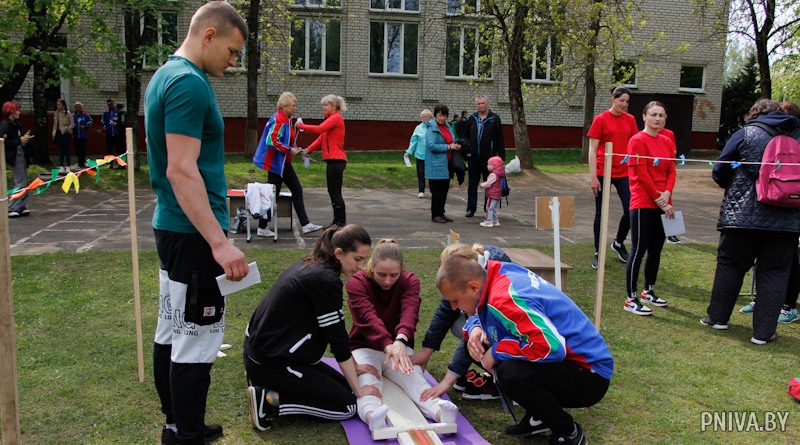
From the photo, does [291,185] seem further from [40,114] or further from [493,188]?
[40,114]

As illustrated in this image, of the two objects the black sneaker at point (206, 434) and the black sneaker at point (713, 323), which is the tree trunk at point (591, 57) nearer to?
the black sneaker at point (713, 323)

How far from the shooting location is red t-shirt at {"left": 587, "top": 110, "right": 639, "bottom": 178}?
8.07m

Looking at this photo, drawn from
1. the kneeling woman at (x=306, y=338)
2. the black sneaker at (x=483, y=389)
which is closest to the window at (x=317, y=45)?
the black sneaker at (x=483, y=389)

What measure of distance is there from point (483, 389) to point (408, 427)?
85 centimetres

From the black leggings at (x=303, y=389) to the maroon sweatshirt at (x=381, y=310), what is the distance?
534 mm

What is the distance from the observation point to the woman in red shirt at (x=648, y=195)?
6.74 meters

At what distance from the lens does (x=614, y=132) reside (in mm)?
8109

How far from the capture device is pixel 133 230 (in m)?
4.62

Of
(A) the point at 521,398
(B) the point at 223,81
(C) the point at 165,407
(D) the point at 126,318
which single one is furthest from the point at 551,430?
(B) the point at 223,81

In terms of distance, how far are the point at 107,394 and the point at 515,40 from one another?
14.4 metres

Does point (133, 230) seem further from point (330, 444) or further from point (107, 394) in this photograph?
point (330, 444)

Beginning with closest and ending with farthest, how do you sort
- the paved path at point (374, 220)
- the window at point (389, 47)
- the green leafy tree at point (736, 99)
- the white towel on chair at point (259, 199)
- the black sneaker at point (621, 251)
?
the black sneaker at point (621, 251) < the white towel on chair at point (259, 199) < the paved path at point (374, 220) < the window at point (389, 47) < the green leafy tree at point (736, 99)

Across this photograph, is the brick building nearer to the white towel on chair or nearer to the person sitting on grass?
the white towel on chair

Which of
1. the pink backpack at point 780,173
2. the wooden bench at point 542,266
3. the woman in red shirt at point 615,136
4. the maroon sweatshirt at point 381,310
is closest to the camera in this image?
the maroon sweatshirt at point 381,310
